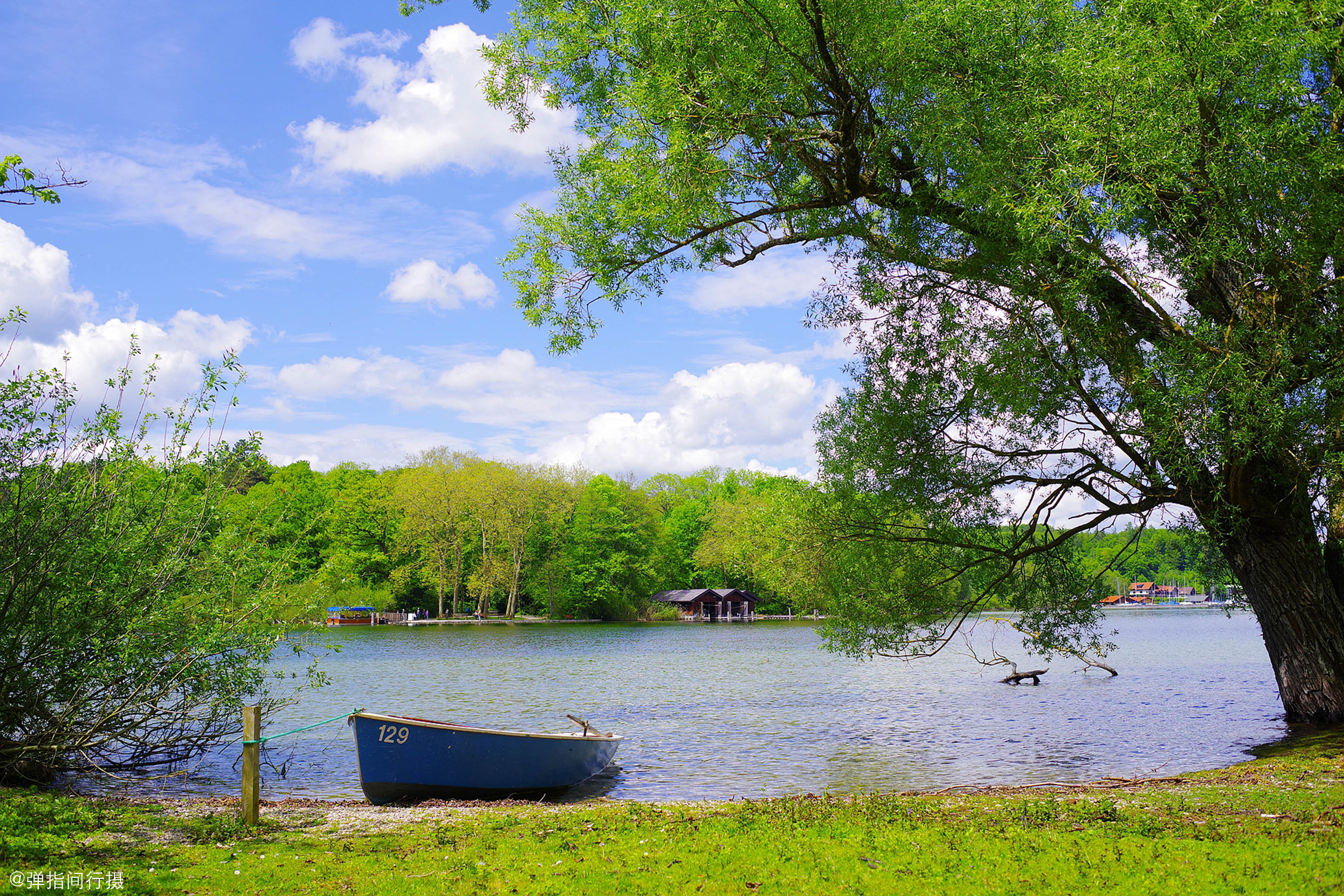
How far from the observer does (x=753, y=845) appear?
24.8 ft

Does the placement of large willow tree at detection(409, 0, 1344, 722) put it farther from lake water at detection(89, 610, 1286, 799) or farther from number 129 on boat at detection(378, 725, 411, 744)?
number 129 on boat at detection(378, 725, 411, 744)

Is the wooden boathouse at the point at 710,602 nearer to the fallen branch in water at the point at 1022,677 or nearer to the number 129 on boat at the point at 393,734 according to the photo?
the fallen branch in water at the point at 1022,677

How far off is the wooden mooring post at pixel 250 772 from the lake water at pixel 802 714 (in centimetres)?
403

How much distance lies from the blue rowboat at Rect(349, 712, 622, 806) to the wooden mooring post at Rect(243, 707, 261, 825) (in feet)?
7.45

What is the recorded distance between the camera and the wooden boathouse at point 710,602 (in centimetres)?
8606

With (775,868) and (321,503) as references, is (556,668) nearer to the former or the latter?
(775,868)

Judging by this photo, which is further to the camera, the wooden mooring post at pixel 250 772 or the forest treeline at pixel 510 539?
the forest treeline at pixel 510 539

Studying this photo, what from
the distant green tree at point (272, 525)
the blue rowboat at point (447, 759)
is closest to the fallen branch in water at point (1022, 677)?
the blue rowboat at point (447, 759)

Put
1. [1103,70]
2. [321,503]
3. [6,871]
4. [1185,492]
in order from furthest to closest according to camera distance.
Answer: [321,503], [1185,492], [1103,70], [6,871]

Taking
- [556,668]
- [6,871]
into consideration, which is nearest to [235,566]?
[6,871]

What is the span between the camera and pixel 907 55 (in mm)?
10047

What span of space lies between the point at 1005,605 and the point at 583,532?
69.5 m

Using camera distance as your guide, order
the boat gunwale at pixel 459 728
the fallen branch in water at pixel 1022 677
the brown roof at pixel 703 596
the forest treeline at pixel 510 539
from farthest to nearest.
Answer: the brown roof at pixel 703 596 < the forest treeline at pixel 510 539 < the fallen branch in water at pixel 1022 677 < the boat gunwale at pixel 459 728

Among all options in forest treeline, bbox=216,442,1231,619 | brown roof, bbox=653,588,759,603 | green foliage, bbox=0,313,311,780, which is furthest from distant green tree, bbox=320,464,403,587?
green foliage, bbox=0,313,311,780
